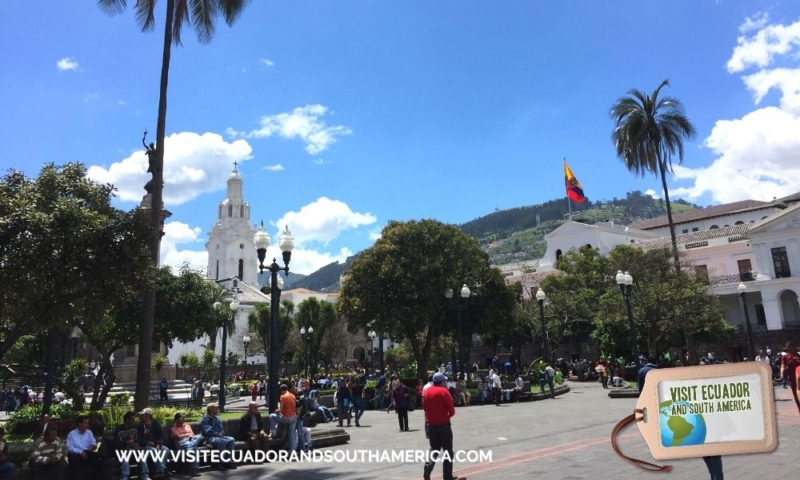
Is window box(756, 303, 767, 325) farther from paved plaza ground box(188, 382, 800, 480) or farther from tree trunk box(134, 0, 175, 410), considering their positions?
tree trunk box(134, 0, 175, 410)

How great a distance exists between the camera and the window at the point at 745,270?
40.8 metres

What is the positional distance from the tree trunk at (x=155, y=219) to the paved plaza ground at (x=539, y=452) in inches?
135

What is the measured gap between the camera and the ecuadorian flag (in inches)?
1955

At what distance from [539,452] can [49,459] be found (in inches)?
311

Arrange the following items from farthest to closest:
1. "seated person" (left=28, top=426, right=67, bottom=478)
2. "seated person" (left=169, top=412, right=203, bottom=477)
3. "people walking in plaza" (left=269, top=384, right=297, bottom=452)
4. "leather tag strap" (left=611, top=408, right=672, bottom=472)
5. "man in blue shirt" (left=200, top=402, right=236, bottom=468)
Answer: "people walking in plaza" (left=269, top=384, right=297, bottom=452) < "man in blue shirt" (left=200, top=402, right=236, bottom=468) < "seated person" (left=169, top=412, right=203, bottom=477) < "seated person" (left=28, top=426, right=67, bottom=478) < "leather tag strap" (left=611, top=408, right=672, bottom=472)

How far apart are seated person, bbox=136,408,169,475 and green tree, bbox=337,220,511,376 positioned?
1835cm

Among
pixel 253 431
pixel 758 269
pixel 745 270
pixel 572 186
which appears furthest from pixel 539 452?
pixel 572 186

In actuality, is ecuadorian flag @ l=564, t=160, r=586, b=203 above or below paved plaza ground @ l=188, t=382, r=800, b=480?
above

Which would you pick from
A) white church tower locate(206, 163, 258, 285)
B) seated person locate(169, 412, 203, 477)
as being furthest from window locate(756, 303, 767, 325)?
white church tower locate(206, 163, 258, 285)

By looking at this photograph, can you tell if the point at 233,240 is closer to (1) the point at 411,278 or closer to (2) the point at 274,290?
(1) the point at 411,278

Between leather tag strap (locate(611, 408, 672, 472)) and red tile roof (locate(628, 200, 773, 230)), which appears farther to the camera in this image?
red tile roof (locate(628, 200, 773, 230))

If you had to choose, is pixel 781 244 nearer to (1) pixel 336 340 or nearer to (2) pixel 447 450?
(1) pixel 336 340

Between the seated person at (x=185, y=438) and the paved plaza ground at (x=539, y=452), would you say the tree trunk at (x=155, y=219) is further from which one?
the paved plaza ground at (x=539, y=452)

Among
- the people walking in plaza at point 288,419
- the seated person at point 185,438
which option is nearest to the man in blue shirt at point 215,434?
the seated person at point 185,438
